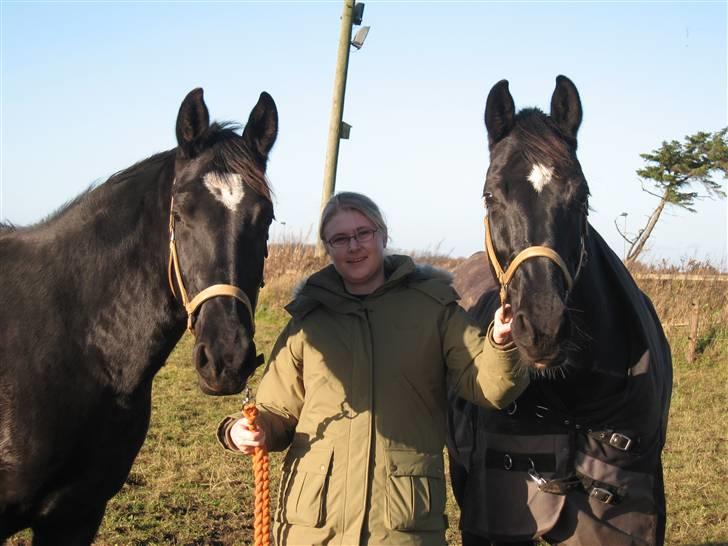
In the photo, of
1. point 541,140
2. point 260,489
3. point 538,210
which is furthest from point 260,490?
point 541,140

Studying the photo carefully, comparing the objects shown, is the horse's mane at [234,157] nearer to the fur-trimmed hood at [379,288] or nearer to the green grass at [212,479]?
the fur-trimmed hood at [379,288]

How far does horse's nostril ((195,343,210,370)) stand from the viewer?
7.64ft

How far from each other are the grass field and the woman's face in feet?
7.48

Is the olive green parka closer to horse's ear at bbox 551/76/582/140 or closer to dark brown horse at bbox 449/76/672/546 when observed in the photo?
dark brown horse at bbox 449/76/672/546

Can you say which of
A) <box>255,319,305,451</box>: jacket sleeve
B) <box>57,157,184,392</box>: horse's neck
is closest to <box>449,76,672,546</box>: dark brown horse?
<box>255,319,305,451</box>: jacket sleeve

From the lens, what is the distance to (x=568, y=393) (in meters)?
2.83

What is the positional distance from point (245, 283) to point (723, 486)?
456 centimetres

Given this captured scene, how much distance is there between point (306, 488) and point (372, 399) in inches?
14.2

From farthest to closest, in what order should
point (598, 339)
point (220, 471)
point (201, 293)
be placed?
1. point (220, 471)
2. point (598, 339)
3. point (201, 293)

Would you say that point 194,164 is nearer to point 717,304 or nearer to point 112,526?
point 112,526

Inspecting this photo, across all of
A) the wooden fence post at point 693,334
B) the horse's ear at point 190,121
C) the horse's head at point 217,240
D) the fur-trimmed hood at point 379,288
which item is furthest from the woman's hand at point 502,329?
the wooden fence post at point 693,334

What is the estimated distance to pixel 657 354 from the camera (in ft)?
10.0

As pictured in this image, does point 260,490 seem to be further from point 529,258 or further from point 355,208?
point 529,258

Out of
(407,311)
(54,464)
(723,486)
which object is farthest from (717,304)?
(54,464)
